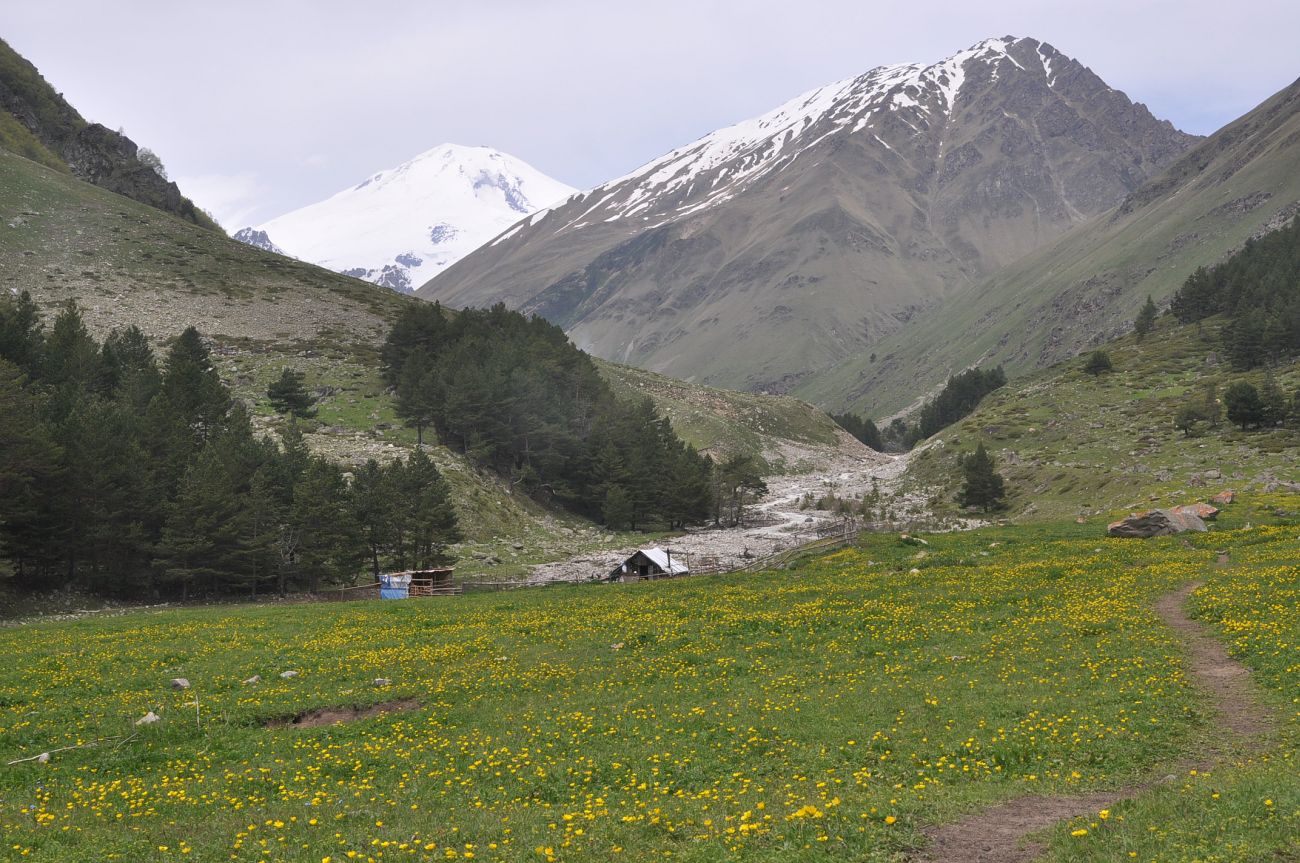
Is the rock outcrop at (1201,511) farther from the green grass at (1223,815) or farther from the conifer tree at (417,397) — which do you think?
the conifer tree at (417,397)

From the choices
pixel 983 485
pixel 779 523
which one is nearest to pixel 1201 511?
pixel 983 485

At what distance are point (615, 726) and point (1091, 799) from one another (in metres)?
10.6

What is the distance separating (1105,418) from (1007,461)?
17.5 meters

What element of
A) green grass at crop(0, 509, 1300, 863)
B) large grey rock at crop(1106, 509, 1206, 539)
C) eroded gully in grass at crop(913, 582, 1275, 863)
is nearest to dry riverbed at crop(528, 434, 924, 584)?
large grey rock at crop(1106, 509, 1206, 539)

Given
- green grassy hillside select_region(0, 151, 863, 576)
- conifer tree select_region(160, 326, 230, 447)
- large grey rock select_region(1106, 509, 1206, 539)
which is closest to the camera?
large grey rock select_region(1106, 509, 1206, 539)

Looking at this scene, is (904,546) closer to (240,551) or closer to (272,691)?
(272,691)

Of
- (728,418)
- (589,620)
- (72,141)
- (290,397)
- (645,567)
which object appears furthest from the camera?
(72,141)

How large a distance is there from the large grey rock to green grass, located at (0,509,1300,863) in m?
9.81

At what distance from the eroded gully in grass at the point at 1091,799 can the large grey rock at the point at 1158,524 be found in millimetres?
27804

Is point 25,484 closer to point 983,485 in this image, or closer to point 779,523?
point 779,523

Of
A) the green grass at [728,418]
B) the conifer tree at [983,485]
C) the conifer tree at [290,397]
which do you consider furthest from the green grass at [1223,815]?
the green grass at [728,418]

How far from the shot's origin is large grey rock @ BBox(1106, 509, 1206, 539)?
45.7 metres

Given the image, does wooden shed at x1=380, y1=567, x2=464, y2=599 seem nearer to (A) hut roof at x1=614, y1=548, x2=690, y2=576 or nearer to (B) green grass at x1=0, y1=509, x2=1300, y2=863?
(A) hut roof at x1=614, y1=548, x2=690, y2=576

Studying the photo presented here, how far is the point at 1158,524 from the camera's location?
45844mm
